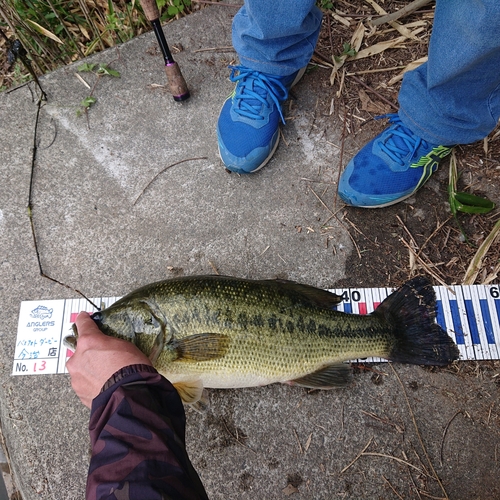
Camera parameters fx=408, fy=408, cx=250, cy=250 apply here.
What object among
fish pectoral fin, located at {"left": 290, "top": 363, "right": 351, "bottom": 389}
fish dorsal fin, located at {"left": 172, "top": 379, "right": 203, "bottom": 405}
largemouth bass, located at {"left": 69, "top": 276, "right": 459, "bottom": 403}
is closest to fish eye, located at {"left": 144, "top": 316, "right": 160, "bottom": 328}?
largemouth bass, located at {"left": 69, "top": 276, "right": 459, "bottom": 403}

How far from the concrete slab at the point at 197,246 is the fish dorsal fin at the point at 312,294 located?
17.9 inches

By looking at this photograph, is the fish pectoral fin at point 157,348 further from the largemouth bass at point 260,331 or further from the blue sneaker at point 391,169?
the blue sneaker at point 391,169

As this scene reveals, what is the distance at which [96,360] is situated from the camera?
82.9 inches

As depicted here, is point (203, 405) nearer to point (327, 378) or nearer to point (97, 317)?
point (327, 378)

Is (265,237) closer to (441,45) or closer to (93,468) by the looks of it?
(441,45)

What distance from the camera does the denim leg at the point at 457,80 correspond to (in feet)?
7.14

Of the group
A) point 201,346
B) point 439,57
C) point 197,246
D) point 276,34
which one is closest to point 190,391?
point 201,346

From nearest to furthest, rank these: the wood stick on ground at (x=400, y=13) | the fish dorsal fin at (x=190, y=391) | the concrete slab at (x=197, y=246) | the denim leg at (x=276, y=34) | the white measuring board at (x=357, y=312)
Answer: the fish dorsal fin at (x=190, y=391) < the denim leg at (x=276, y=34) < the concrete slab at (x=197, y=246) < the white measuring board at (x=357, y=312) < the wood stick on ground at (x=400, y=13)

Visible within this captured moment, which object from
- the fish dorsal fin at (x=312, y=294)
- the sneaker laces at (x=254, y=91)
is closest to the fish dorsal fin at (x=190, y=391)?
the fish dorsal fin at (x=312, y=294)

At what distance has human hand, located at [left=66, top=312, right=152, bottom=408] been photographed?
2.06 metres

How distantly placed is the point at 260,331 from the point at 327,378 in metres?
0.58

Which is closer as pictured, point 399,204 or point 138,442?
point 138,442

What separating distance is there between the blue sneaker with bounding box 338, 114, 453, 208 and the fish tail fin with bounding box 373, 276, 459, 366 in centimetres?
77

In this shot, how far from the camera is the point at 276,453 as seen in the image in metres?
2.87
